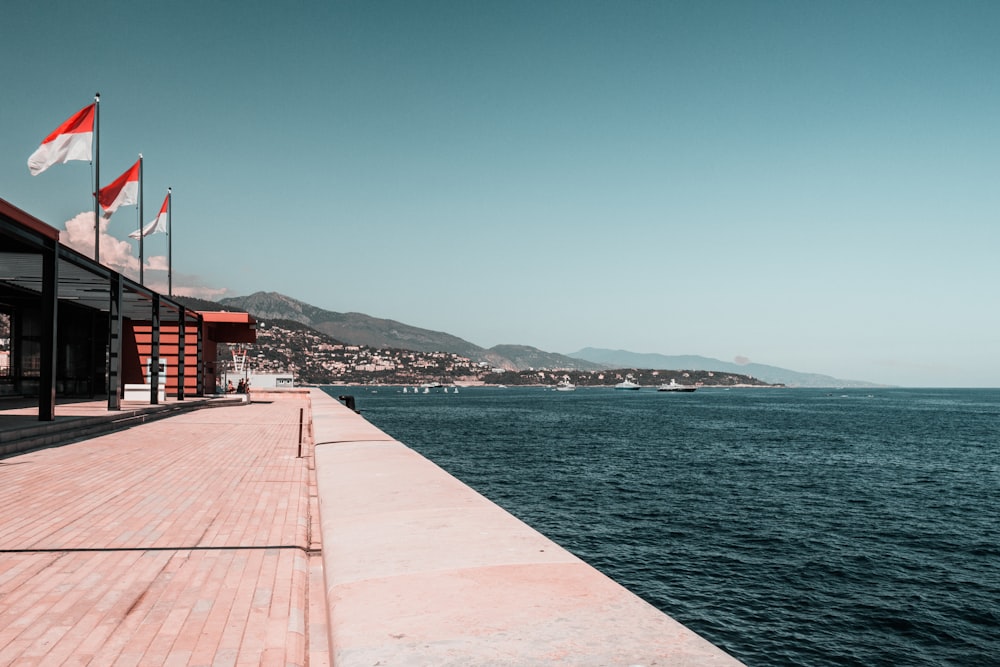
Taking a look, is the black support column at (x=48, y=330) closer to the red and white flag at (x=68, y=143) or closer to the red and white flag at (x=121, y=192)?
the red and white flag at (x=68, y=143)

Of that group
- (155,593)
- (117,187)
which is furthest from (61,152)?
(155,593)

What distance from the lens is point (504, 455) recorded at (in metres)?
37.0

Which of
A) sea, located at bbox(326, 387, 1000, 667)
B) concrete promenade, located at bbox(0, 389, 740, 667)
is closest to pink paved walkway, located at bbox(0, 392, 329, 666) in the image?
concrete promenade, located at bbox(0, 389, 740, 667)

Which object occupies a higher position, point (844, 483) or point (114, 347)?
point (114, 347)

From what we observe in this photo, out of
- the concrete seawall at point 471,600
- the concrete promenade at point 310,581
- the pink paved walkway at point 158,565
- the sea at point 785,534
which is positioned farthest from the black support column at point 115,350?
the concrete seawall at point 471,600

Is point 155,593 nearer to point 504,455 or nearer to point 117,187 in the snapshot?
point 117,187

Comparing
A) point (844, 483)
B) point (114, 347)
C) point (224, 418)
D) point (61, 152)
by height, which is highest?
point (61, 152)

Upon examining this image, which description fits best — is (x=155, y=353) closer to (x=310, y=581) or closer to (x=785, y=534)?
(x=785, y=534)

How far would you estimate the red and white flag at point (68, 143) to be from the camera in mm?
→ 20438

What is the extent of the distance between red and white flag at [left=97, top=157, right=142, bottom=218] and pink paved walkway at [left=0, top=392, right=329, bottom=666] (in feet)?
51.4

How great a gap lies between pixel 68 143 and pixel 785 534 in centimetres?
2528

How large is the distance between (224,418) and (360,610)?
2540 centimetres

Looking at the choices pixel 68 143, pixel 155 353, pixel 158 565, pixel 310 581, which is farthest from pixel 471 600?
pixel 155 353

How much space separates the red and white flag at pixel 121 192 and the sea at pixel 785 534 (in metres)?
17.9
